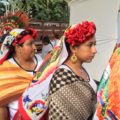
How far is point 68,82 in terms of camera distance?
9.50 ft

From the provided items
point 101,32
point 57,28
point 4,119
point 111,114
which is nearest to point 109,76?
point 111,114

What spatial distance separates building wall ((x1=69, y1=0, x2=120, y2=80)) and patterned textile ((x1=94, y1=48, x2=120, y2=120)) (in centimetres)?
523

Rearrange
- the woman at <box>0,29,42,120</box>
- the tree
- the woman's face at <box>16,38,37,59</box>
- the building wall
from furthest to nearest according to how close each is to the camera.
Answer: the tree < the building wall < the woman's face at <box>16,38,37,59</box> < the woman at <box>0,29,42,120</box>

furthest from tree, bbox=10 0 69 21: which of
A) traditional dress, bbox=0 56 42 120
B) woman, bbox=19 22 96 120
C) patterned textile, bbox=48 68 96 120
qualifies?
patterned textile, bbox=48 68 96 120

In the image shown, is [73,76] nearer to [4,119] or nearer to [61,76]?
[61,76]

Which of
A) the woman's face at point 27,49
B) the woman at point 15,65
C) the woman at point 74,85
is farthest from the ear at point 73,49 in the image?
the woman's face at point 27,49

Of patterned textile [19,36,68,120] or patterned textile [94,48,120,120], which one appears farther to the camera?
patterned textile [19,36,68,120]

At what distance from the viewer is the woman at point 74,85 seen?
2885 mm

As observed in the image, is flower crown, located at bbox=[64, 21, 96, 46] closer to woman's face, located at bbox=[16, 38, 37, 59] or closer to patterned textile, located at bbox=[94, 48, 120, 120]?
patterned textile, located at bbox=[94, 48, 120, 120]

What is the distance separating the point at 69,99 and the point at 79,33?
1.68 feet

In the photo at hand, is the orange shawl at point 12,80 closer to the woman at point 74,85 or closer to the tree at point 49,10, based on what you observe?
the woman at point 74,85

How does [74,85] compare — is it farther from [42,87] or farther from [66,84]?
[42,87]

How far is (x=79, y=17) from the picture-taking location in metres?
9.63

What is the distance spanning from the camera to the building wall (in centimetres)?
767
